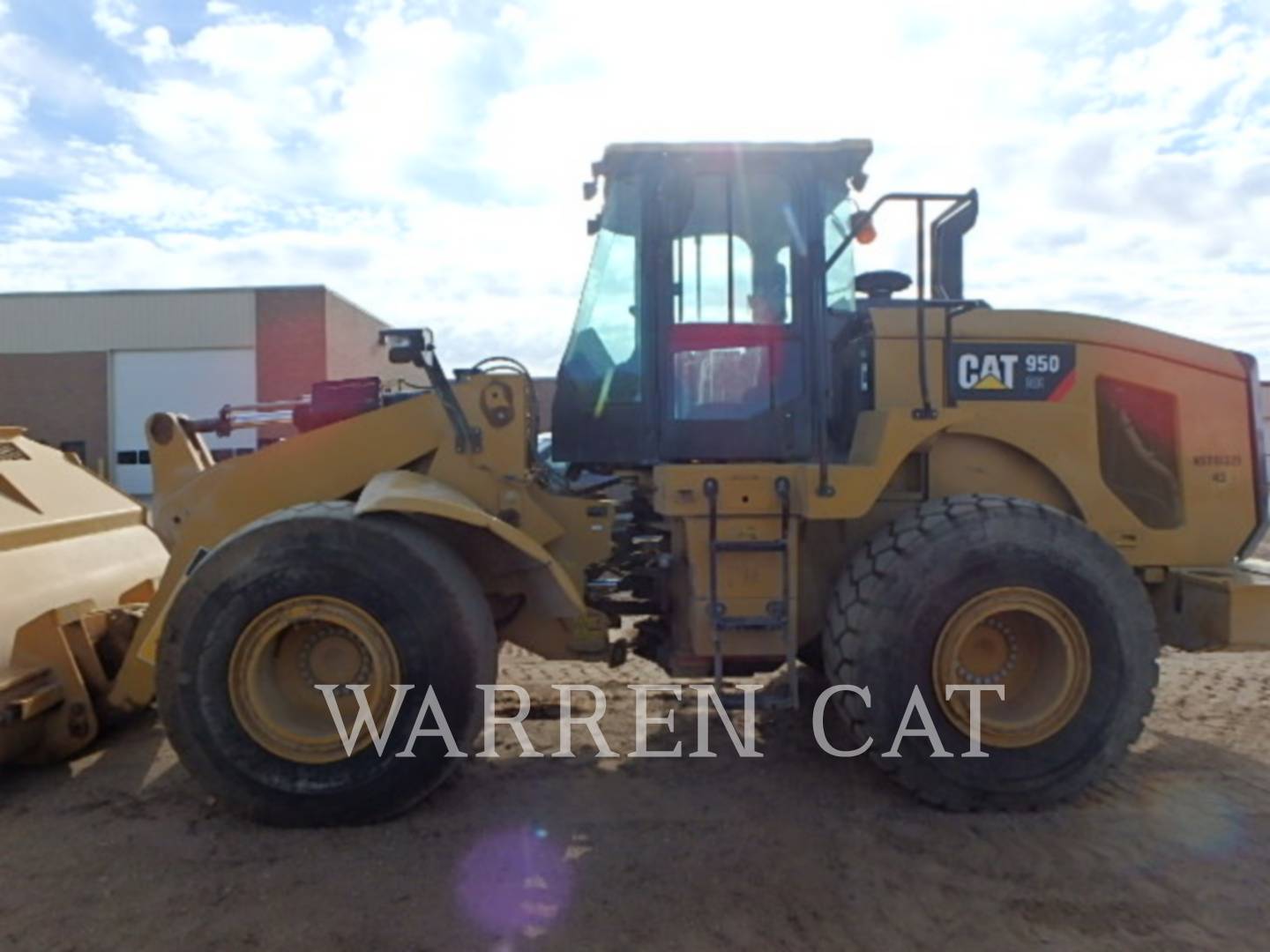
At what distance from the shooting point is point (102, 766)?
4309mm

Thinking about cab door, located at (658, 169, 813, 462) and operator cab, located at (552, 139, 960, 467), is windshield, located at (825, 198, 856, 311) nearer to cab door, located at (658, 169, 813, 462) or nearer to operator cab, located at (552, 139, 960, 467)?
operator cab, located at (552, 139, 960, 467)

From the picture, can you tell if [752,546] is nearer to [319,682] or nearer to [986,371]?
[986,371]

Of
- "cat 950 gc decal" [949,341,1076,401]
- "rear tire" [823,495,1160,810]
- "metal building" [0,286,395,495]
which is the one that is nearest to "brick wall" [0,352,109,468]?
"metal building" [0,286,395,495]

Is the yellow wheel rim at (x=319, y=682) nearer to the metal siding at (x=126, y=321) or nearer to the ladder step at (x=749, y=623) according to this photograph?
the ladder step at (x=749, y=623)

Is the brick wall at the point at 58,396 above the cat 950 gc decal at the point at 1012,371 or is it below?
above

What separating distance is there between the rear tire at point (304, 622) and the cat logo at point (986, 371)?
2.39m

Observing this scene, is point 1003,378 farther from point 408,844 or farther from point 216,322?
point 216,322

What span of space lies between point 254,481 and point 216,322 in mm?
26504

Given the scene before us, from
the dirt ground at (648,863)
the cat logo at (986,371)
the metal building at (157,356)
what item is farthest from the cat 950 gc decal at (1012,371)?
the metal building at (157,356)

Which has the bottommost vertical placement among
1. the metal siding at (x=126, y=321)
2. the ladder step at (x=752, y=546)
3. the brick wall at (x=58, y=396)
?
the ladder step at (x=752, y=546)

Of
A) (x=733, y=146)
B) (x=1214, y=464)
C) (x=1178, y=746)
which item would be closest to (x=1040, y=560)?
(x=1214, y=464)

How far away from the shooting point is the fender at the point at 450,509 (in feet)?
12.5

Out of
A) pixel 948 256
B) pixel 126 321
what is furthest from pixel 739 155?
pixel 126 321

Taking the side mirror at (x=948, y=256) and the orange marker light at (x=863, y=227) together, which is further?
the side mirror at (x=948, y=256)
